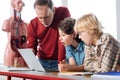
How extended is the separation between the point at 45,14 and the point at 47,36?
27cm

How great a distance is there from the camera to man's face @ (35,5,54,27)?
2.05 m

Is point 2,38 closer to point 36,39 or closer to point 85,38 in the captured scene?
point 36,39

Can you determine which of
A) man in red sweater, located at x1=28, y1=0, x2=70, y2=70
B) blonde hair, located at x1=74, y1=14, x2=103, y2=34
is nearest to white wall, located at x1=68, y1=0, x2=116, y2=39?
man in red sweater, located at x1=28, y1=0, x2=70, y2=70

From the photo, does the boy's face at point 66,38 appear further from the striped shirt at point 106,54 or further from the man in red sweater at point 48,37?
the striped shirt at point 106,54

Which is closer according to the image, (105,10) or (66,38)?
(66,38)

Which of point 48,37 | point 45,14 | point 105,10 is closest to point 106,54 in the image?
point 45,14

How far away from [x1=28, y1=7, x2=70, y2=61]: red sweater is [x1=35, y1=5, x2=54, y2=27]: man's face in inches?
2.0

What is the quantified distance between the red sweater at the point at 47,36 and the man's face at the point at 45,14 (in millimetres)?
50

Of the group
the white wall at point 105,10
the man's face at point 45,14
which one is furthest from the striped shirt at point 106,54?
the white wall at point 105,10

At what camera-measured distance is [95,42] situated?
1.67 metres

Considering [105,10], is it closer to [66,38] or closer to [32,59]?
[66,38]

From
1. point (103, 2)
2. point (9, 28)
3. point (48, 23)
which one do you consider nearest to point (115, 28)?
point (103, 2)

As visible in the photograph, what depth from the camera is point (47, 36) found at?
230 centimetres

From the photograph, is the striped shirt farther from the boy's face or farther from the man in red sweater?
the man in red sweater
